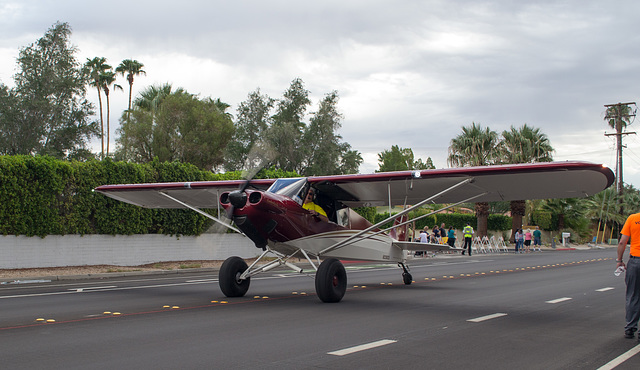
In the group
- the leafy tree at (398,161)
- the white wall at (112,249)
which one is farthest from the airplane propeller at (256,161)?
the leafy tree at (398,161)

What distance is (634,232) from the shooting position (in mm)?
7281

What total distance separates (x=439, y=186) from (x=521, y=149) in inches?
1346

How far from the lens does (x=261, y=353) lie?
6199 millimetres

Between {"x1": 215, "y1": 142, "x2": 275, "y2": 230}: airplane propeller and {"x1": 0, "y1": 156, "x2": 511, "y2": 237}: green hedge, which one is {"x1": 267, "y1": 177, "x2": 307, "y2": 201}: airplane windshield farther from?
{"x1": 0, "y1": 156, "x2": 511, "y2": 237}: green hedge

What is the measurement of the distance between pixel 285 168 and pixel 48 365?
147 ft

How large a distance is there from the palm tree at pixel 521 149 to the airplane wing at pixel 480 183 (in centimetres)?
3233

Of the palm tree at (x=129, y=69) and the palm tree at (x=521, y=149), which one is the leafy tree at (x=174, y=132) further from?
the palm tree at (x=521, y=149)

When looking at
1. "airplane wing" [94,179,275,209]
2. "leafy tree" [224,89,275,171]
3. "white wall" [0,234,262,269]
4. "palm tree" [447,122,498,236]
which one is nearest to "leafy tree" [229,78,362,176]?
"leafy tree" [224,89,275,171]

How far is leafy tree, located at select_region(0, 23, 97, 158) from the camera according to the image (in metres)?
39.4

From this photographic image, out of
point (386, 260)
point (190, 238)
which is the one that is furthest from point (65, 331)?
point (190, 238)

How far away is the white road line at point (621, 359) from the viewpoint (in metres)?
5.82

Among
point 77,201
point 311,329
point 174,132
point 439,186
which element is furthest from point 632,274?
point 174,132

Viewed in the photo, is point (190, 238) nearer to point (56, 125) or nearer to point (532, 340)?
point (532, 340)

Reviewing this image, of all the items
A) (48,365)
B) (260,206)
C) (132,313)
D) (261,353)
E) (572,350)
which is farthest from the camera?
(260,206)
